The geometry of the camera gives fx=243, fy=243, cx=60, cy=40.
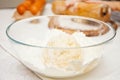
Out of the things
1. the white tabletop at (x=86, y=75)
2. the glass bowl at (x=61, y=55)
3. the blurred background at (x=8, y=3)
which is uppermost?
the glass bowl at (x=61, y=55)

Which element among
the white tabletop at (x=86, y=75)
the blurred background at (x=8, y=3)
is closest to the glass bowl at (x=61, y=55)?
the white tabletop at (x=86, y=75)

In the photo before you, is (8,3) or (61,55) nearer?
(61,55)

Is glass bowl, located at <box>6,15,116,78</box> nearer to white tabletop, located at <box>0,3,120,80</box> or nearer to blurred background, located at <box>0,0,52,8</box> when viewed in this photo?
white tabletop, located at <box>0,3,120,80</box>

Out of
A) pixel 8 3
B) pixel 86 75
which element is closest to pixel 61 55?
pixel 86 75

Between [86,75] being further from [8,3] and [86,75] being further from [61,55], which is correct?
[8,3]

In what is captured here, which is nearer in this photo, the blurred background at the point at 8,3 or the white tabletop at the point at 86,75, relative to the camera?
the white tabletop at the point at 86,75

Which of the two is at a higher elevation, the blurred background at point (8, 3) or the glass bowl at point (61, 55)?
the glass bowl at point (61, 55)

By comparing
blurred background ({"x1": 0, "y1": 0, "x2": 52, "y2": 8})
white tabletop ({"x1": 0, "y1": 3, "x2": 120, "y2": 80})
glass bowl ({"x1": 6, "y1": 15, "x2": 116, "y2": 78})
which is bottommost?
blurred background ({"x1": 0, "y1": 0, "x2": 52, "y2": 8})

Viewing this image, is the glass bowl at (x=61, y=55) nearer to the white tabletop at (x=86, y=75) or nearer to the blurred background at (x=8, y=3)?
the white tabletop at (x=86, y=75)

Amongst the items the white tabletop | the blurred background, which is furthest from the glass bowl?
the blurred background

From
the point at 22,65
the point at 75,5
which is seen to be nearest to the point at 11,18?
the point at 75,5

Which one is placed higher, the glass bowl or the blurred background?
the glass bowl
